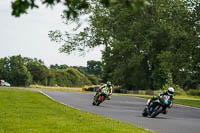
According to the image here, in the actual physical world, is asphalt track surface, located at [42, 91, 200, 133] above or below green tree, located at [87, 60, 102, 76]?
below

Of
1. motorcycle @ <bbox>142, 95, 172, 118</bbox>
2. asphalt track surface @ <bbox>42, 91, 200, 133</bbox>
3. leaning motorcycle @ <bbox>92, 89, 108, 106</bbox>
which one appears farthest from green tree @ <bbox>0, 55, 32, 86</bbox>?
motorcycle @ <bbox>142, 95, 172, 118</bbox>

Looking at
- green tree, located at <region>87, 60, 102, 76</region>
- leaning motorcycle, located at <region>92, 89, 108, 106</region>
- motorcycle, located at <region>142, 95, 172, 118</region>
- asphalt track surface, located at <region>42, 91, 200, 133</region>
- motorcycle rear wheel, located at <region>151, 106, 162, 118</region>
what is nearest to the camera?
asphalt track surface, located at <region>42, 91, 200, 133</region>

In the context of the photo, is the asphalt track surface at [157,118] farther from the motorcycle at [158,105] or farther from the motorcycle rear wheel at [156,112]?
the motorcycle at [158,105]

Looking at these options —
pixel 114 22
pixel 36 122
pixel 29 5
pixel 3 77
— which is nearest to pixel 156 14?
pixel 114 22

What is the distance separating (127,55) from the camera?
58656mm

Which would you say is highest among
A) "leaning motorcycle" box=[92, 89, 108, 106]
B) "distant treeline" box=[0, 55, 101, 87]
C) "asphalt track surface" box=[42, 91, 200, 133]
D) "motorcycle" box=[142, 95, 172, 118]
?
"distant treeline" box=[0, 55, 101, 87]

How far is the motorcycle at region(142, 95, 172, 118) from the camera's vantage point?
59.2 ft

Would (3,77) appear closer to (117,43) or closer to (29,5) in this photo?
(117,43)

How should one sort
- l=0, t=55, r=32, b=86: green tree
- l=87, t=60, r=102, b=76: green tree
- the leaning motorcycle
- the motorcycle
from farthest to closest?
1. l=87, t=60, r=102, b=76: green tree
2. l=0, t=55, r=32, b=86: green tree
3. the leaning motorcycle
4. the motorcycle

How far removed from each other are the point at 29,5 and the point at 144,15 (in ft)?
170

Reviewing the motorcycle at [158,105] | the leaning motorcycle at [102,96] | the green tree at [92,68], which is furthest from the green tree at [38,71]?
the motorcycle at [158,105]

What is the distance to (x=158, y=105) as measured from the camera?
18.6 m

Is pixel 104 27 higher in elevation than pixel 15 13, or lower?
higher

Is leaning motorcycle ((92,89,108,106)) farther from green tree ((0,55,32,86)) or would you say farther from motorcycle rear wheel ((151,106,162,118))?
green tree ((0,55,32,86))
